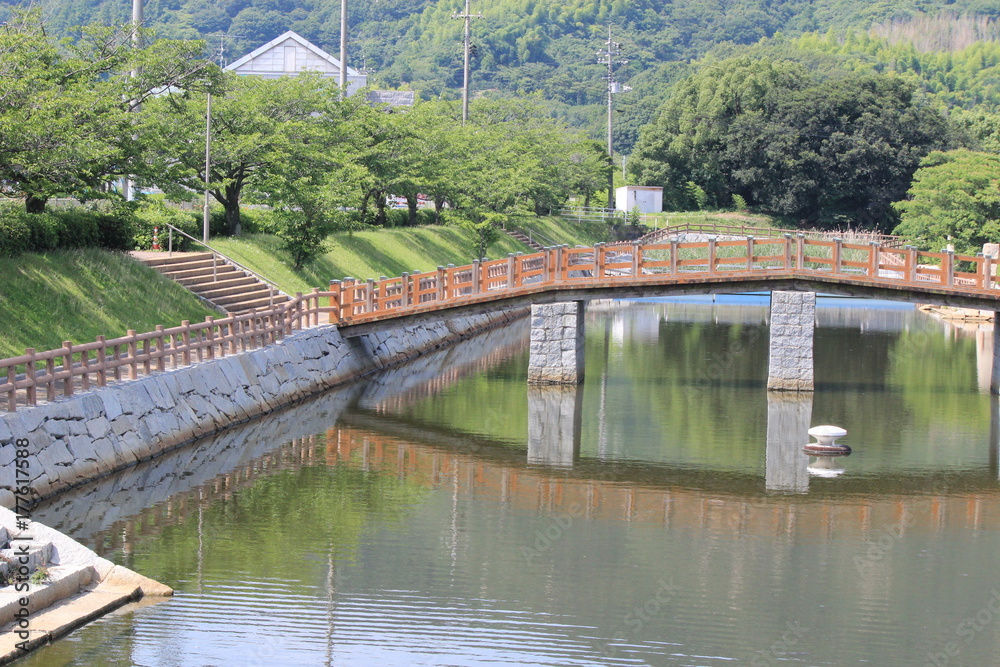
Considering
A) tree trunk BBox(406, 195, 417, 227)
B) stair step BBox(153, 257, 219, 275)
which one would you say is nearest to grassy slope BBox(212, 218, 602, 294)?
tree trunk BBox(406, 195, 417, 227)

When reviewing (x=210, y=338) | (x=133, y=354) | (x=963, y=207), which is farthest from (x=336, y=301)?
(x=963, y=207)

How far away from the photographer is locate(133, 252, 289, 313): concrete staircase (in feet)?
112

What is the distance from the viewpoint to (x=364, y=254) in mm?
47562

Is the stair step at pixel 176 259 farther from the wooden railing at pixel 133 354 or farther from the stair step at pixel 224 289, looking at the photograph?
the wooden railing at pixel 133 354

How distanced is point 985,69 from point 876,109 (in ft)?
292

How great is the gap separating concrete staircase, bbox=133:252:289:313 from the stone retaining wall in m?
2.36

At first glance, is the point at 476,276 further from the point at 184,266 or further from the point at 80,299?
the point at 80,299

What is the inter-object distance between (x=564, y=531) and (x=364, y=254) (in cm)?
2834

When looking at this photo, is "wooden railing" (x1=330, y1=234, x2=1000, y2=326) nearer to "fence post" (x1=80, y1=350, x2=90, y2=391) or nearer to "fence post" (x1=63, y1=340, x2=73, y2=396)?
"fence post" (x1=80, y1=350, x2=90, y2=391)

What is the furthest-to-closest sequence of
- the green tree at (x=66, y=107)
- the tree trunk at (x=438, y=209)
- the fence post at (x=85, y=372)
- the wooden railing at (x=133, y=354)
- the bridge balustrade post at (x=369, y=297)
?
the tree trunk at (x=438, y=209) → the bridge balustrade post at (x=369, y=297) → the green tree at (x=66, y=107) → the fence post at (x=85, y=372) → the wooden railing at (x=133, y=354)

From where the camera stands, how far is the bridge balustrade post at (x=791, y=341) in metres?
33.2

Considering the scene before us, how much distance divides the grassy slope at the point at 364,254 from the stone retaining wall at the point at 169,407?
426 cm

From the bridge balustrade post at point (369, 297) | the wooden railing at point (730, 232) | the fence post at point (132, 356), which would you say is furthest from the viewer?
the wooden railing at point (730, 232)

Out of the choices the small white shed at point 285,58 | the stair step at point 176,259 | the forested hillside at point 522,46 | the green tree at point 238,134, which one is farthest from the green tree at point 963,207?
the forested hillside at point 522,46
